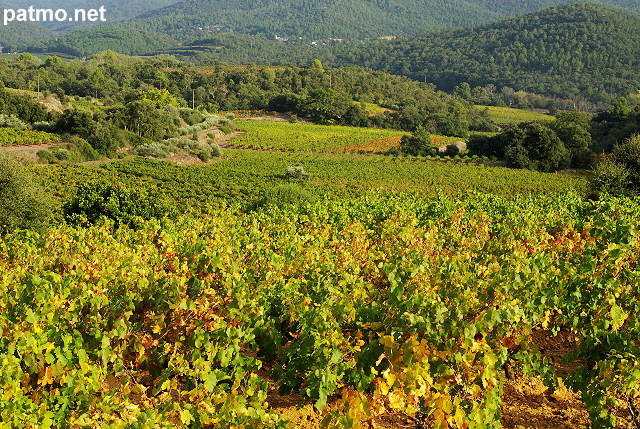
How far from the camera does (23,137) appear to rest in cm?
5794

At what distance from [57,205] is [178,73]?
118 metres

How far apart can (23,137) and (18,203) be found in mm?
39670

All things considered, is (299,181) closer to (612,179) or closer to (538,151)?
(612,179)

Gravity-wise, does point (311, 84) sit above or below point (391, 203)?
above

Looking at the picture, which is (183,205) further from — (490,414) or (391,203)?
(490,414)

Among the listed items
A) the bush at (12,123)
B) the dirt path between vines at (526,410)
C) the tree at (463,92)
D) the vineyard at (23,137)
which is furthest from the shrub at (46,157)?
the tree at (463,92)

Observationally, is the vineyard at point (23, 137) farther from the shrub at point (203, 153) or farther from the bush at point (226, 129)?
the bush at point (226, 129)

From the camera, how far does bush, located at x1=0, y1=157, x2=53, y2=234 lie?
2384 centimetres

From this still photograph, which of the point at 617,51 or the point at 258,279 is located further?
the point at 617,51

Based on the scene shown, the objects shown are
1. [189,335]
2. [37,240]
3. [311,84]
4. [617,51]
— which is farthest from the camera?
[617,51]

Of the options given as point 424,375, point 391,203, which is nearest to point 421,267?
point 424,375

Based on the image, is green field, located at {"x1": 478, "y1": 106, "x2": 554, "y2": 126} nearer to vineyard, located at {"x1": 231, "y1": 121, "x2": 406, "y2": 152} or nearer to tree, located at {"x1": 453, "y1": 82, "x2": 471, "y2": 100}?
tree, located at {"x1": 453, "y1": 82, "x2": 471, "y2": 100}

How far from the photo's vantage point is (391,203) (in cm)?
2016

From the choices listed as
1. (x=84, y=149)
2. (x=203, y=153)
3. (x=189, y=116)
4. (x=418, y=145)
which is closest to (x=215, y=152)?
(x=203, y=153)
